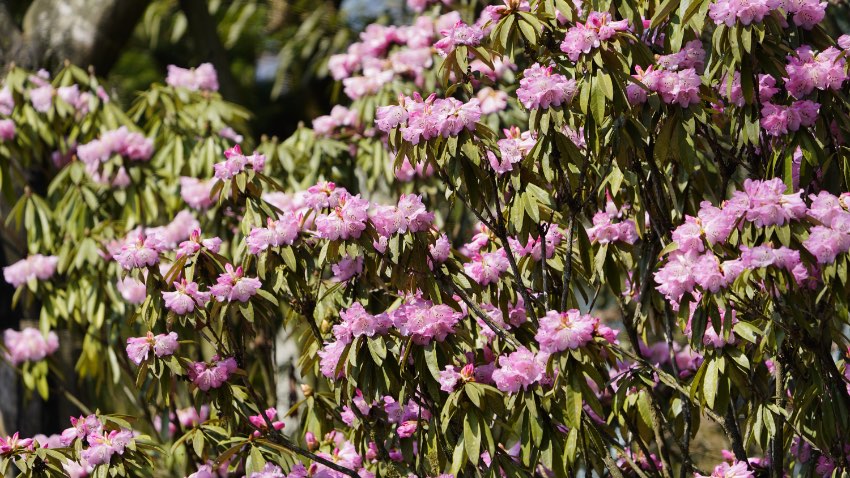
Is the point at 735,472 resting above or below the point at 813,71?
below

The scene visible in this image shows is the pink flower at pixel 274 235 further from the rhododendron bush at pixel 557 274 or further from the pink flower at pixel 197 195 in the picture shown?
the pink flower at pixel 197 195

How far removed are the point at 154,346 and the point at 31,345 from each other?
168 cm

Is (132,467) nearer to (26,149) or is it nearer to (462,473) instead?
(462,473)

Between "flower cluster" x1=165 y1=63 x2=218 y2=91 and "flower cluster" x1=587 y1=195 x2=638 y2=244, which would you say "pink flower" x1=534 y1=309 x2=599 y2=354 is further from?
"flower cluster" x1=165 y1=63 x2=218 y2=91

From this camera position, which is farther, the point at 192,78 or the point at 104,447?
the point at 192,78

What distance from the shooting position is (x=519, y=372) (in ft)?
6.98

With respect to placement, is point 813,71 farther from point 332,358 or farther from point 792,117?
point 332,358

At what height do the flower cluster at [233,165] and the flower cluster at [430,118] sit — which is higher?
the flower cluster at [430,118]

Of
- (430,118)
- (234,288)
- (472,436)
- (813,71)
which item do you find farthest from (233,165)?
(813,71)

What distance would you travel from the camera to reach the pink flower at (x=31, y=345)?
12.6ft

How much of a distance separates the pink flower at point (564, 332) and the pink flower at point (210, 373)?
30.4 inches

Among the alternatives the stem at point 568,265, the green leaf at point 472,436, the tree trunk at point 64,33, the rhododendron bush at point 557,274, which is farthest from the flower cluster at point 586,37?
the tree trunk at point 64,33

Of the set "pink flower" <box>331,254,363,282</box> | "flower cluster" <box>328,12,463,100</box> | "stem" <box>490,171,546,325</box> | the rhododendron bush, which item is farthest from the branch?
"stem" <box>490,171,546,325</box>

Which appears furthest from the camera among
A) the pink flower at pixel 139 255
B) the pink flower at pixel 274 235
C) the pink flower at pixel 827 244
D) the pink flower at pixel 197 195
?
the pink flower at pixel 197 195
